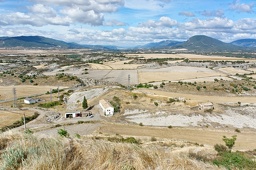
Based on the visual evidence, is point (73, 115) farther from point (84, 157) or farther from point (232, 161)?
point (84, 157)

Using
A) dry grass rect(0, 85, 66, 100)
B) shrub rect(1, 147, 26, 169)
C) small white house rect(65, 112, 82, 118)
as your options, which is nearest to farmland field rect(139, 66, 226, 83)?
dry grass rect(0, 85, 66, 100)

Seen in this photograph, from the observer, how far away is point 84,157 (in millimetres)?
5918

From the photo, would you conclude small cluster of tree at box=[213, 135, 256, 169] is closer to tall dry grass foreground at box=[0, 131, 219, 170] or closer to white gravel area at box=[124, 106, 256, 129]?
tall dry grass foreground at box=[0, 131, 219, 170]

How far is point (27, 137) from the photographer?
7.03 metres

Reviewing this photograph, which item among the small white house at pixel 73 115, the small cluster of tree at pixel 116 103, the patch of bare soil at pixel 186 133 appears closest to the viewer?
the patch of bare soil at pixel 186 133

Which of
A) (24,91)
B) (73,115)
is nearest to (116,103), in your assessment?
(73,115)

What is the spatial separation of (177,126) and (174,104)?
10852 mm

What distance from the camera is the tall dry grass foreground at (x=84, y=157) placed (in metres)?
5.28

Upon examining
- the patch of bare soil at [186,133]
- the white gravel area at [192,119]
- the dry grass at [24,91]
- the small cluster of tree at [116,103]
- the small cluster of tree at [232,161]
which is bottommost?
the dry grass at [24,91]

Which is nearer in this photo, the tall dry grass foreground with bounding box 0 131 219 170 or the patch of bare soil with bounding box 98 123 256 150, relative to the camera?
the tall dry grass foreground with bounding box 0 131 219 170

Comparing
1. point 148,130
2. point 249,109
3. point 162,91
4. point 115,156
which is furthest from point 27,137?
point 162,91

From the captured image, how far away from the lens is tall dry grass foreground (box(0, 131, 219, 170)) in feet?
17.3

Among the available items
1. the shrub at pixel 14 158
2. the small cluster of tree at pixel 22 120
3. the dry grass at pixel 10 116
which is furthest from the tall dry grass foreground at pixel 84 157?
the dry grass at pixel 10 116

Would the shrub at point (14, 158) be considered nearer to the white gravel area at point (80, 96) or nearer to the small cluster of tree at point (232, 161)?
the small cluster of tree at point (232, 161)
